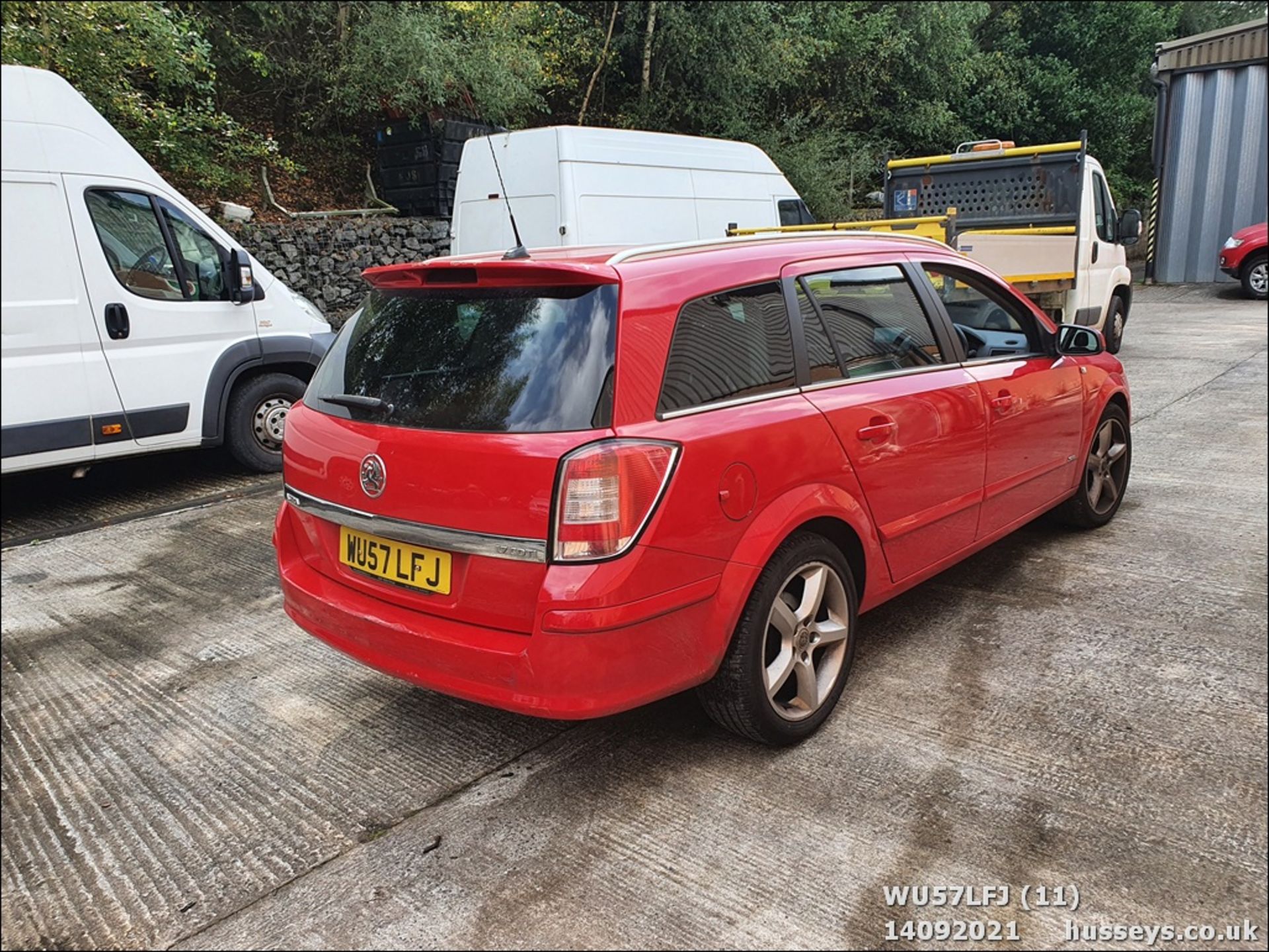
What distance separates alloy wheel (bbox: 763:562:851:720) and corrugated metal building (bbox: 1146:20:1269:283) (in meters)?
17.8

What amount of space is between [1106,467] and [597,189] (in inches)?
224

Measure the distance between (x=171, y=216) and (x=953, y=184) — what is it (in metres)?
7.80

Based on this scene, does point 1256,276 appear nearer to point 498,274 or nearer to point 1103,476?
point 1103,476

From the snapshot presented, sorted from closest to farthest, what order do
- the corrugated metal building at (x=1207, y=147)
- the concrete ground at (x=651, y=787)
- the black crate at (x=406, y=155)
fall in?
1. the concrete ground at (x=651, y=787)
2. the black crate at (x=406, y=155)
3. the corrugated metal building at (x=1207, y=147)

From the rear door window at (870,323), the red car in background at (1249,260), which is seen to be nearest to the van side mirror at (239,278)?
the rear door window at (870,323)

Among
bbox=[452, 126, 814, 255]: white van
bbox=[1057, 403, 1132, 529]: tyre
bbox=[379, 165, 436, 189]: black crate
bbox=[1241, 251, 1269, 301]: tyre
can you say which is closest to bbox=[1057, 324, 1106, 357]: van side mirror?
bbox=[1057, 403, 1132, 529]: tyre

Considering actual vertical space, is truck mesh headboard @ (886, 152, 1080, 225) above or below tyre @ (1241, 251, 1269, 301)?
above

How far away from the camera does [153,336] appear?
591 centimetres

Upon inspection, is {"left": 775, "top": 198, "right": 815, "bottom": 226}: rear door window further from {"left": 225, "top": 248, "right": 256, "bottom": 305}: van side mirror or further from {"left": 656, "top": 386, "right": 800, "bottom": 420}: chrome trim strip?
{"left": 656, "top": 386, "right": 800, "bottom": 420}: chrome trim strip

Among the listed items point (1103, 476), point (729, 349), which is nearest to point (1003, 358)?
point (1103, 476)

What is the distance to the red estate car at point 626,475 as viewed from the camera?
2.44 meters

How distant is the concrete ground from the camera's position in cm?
225

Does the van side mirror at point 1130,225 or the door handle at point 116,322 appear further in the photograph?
the van side mirror at point 1130,225

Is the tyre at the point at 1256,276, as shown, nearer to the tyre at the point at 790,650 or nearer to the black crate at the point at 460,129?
the black crate at the point at 460,129
